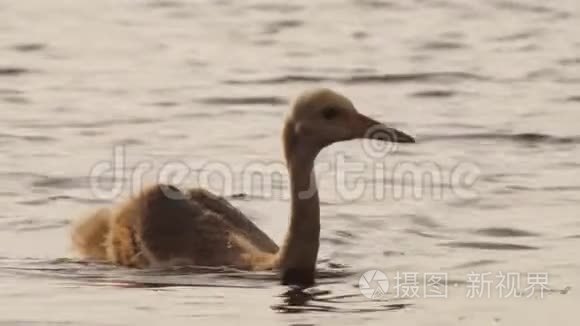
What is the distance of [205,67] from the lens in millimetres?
20156

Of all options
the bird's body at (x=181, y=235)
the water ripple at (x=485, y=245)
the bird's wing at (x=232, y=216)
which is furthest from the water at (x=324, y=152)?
the bird's wing at (x=232, y=216)

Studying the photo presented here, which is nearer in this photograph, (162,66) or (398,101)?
(398,101)

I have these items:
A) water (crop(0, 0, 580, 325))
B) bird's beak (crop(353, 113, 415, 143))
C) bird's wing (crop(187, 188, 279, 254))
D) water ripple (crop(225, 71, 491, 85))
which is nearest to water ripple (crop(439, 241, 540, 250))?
water (crop(0, 0, 580, 325))

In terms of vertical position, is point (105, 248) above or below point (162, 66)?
below

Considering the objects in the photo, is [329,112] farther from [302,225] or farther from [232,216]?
[232,216]

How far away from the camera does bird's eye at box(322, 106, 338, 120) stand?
12570mm

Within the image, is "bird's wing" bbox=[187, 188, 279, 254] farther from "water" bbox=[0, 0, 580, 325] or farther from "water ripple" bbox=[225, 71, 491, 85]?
"water ripple" bbox=[225, 71, 491, 85]

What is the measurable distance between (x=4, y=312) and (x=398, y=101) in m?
7.73

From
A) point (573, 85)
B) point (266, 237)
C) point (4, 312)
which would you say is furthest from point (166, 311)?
point (573, 85)

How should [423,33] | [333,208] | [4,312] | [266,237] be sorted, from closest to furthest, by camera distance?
1. [4,312]
2. [266,237]
3. [333,208]
4. [423,33]

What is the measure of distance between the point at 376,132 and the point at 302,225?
2.49ft

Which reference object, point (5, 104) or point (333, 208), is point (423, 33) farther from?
point (333, 208)

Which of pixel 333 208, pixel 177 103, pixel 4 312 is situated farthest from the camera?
pixel 177 103

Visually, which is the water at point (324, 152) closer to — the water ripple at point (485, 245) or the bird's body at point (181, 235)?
the water ripple at point (485, 245)
